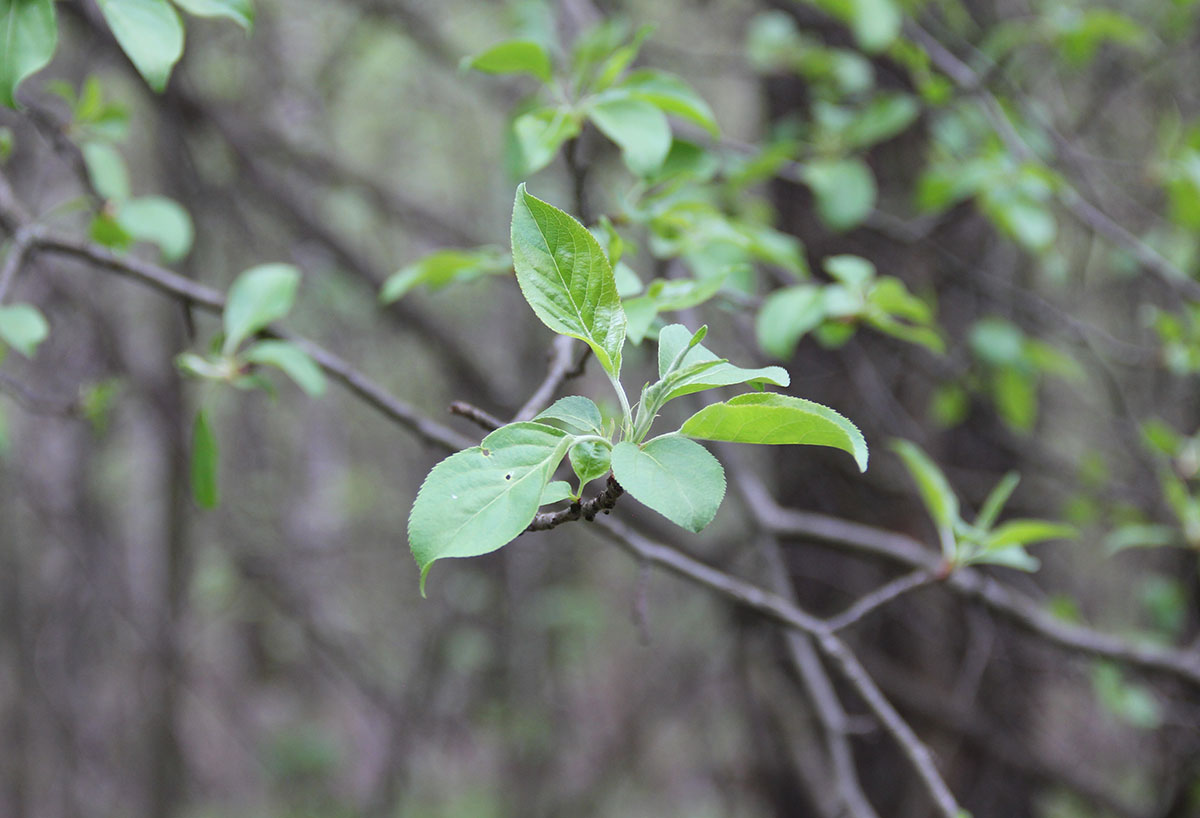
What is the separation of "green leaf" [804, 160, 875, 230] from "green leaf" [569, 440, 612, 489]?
3.91 ft

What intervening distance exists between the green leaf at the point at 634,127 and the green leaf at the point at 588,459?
439mm

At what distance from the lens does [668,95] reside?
1.04 metres

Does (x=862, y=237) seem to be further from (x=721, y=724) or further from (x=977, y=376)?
(x=721, y=724)

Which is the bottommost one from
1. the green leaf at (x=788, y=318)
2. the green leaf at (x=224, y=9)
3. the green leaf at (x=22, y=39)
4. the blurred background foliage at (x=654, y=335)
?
the blurred background foliage at (x=654, y=335)

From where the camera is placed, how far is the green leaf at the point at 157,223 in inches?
49.8

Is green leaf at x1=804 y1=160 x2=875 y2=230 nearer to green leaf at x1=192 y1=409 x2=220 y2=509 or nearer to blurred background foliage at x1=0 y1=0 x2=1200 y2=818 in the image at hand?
blurred background foliage at x1=0 y1=0 x2=1200 y2=818

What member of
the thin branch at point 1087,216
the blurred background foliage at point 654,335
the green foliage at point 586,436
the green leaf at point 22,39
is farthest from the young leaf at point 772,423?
the thin branch at point 1087,216

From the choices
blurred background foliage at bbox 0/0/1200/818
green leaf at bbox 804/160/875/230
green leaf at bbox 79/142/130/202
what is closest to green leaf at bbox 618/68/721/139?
blurred background foliage at bbox 0/0/1200/818

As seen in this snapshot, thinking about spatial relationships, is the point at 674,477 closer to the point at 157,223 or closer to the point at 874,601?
the point at 874,601

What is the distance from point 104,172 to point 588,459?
106 cm

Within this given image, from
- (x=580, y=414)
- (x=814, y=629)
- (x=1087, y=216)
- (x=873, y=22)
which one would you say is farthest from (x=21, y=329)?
(x=1087, y=216)

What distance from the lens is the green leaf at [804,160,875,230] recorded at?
169cm

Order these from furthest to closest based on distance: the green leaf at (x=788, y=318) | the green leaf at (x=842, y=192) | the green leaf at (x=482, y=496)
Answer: the green leaf at (x=842, y=192), the green leaf at (x=788, y=318), the green leaf at (x=482, y=496)

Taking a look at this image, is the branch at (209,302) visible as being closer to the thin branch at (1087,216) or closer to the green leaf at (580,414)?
the green leaf at (580,414)
